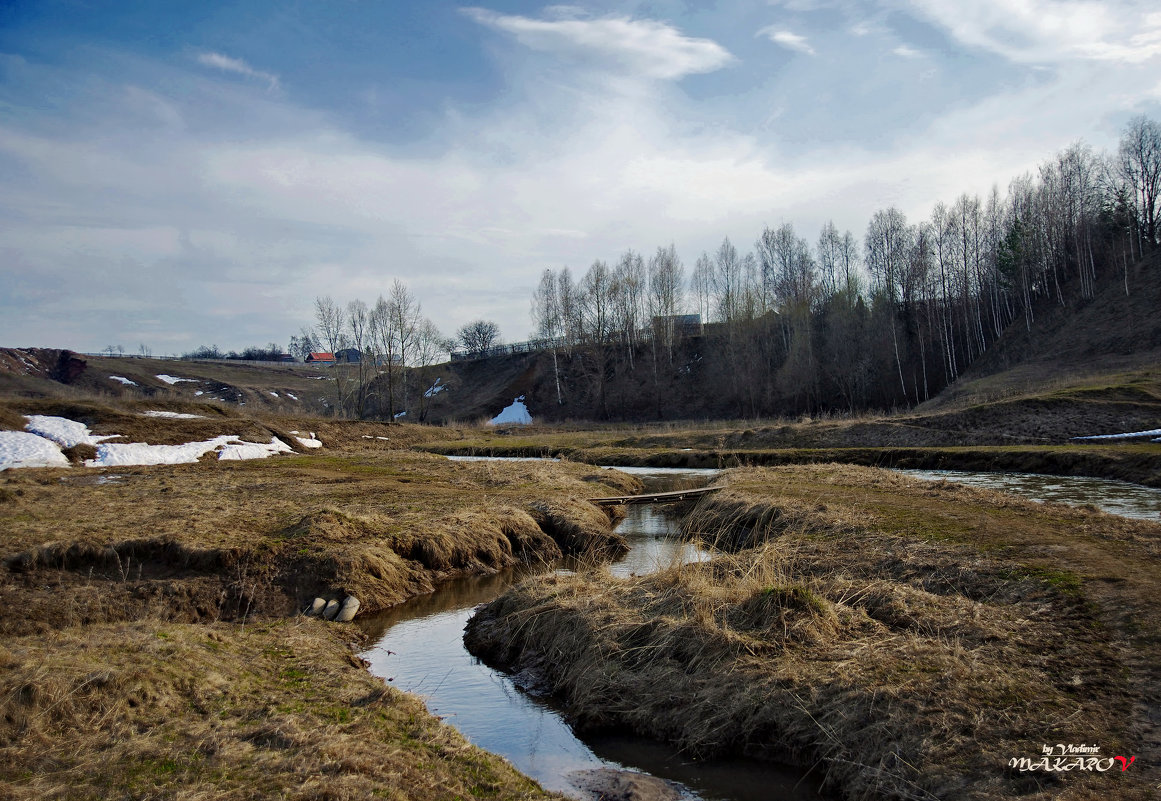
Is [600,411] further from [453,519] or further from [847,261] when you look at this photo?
[453,519]

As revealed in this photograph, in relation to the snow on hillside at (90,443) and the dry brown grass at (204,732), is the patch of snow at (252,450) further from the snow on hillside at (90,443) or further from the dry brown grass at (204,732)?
the dry brown grass at (204,732)

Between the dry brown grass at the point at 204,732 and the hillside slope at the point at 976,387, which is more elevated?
the hillside slope at the point at 976,387

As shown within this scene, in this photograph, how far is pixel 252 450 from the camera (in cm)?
3512

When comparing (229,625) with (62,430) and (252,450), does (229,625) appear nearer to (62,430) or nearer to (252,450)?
(62,430)

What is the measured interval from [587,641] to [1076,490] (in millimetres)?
18386

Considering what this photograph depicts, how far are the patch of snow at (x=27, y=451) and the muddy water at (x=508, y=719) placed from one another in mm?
22352

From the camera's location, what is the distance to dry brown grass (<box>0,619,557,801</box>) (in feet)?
16.3

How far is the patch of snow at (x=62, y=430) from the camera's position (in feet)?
96.5

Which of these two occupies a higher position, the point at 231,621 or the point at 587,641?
the point at 231,621

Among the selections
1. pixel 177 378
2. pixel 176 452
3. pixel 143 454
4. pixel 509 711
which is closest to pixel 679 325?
pixel 176 452

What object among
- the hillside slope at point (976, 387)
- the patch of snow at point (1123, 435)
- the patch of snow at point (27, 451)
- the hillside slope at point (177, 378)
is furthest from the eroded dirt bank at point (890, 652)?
the hillside slope at point (177, 378)

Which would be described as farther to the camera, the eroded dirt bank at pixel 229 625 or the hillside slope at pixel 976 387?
the hillside slope at pixel 976 387

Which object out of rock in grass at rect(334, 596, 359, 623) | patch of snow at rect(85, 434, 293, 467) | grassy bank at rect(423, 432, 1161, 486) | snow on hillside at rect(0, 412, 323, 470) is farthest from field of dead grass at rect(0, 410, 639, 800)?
grassy bank at rect(423, 432, 1161, 486)

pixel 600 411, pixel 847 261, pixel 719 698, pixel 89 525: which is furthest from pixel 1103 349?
pixel 89 525
